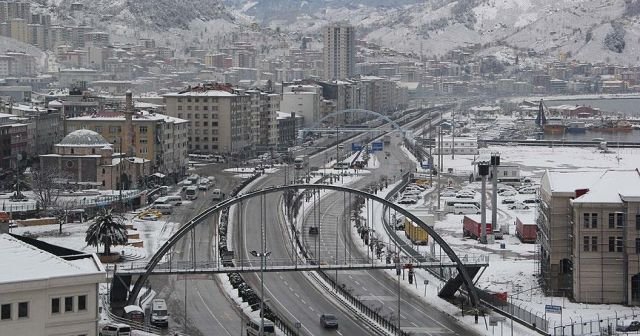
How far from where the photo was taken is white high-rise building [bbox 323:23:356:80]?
396 ft

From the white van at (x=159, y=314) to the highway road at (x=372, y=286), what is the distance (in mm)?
3248

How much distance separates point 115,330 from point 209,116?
35393 mm

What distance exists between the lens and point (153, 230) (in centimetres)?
3014

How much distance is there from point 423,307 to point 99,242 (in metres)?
6.80

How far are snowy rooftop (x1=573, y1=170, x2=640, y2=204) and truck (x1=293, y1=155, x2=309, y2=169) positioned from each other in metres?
26.1

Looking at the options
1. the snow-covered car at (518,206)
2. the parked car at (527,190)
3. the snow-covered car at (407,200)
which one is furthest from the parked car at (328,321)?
the parked car at (527,190)

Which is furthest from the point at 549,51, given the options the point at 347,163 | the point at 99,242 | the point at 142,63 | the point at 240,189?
the point at 99,242

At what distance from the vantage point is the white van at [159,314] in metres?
19.3

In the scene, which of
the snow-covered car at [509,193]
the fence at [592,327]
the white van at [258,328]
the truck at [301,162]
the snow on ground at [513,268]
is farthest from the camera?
the truck at [301,162]

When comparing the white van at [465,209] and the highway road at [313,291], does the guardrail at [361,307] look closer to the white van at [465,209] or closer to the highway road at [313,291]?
the highway road at [313,291]

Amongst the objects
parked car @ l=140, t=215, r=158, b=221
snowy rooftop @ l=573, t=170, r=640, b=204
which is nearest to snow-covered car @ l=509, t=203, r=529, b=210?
parked car @ l=140, t=215, r=158, b=221

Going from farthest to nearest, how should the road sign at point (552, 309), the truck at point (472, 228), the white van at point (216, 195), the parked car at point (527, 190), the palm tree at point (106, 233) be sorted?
the parked car at point (527, 190), the white van at point (216, 195), the truck at point (472, 228), the palm tree at point (106, 233), the road sign at point (552, 309)

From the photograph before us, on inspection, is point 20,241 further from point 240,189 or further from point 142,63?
point 142,63

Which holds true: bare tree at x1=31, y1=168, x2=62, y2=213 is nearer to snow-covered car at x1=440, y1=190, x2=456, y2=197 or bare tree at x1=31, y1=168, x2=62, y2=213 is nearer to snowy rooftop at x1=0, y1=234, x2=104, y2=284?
snow-covered car at x1=440, y1=190, x2=456, y2=197
